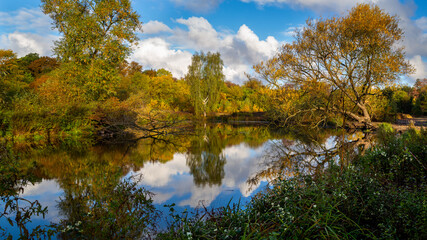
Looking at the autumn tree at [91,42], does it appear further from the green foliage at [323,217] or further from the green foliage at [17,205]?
the green foliage at [323,217]

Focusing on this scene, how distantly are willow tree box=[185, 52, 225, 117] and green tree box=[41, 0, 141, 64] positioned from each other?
1705cm

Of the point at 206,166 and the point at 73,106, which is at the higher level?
the point at 73,106

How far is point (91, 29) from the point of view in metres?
14.6

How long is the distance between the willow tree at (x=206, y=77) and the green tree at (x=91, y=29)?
55.9ft

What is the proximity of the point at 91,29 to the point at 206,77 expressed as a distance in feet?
66.6

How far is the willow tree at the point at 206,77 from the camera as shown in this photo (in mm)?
32938

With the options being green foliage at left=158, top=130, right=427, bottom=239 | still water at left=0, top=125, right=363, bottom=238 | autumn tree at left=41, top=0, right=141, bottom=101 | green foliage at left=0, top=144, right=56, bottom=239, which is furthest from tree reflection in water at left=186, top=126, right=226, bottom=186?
autumn tree at left=41, top=0, right=141, bottom=101

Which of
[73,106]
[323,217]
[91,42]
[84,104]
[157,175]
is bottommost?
[157,175]

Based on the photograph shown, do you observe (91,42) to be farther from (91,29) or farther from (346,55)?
(346,55)

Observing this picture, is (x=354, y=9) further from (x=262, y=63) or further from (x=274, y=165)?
(x=274, y=165)

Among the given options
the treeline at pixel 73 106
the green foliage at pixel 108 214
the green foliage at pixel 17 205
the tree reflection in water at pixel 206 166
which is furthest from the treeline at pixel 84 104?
the green foliage at pixel 17 205

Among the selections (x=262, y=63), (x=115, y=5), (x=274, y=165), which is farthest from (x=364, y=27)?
(x=115, y=5)

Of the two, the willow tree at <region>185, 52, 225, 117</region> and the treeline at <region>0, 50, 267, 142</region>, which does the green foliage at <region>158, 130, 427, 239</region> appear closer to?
the treeline at <region>0, 50, 267, 142</region>

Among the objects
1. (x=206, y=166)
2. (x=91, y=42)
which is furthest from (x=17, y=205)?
(x=91, y=42)
